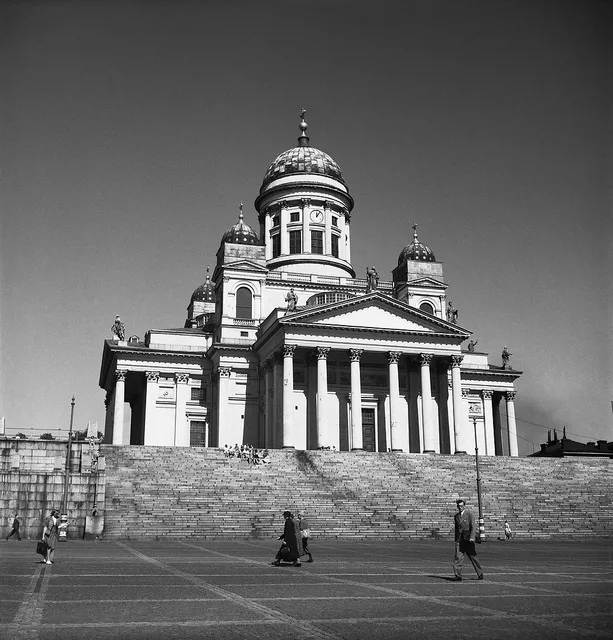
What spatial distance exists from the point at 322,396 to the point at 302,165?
1202 inches

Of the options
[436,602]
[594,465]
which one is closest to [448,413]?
[594,465]

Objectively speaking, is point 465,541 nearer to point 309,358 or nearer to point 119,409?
point 309,358

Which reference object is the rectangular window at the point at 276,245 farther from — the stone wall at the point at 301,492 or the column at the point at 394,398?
the stone wall at the point at 301,492

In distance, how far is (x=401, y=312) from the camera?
61844 mm

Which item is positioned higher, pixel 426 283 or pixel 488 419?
pixel 426 283

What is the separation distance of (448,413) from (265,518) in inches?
1104

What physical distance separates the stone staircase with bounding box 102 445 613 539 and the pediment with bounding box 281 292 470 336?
35.7ft

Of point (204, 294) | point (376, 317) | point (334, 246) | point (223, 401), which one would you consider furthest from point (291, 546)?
point (204, 294)

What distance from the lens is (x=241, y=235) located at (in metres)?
72.1

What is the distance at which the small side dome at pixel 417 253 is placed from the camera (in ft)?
251

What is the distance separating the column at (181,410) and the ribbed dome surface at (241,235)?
1298 centimetres

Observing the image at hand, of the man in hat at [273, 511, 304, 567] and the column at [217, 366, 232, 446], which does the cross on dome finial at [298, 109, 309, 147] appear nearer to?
the column at [217, 366, 232, 446]

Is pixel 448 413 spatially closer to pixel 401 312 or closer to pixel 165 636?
pixel 401 312

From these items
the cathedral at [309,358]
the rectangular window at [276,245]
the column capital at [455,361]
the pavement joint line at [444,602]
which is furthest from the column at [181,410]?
the pavement joint line at [444,602]
